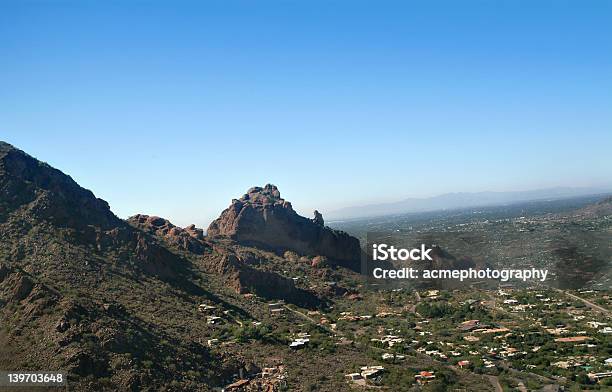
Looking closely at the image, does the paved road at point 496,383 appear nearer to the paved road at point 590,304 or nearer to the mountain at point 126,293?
the mountain at point 126,293

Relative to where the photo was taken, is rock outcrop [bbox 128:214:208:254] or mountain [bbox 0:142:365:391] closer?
mountain [bbox 0:142:365:391]

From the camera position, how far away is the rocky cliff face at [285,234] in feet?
240

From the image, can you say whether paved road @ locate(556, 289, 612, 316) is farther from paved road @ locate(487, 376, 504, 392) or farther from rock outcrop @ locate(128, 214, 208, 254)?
rock outcrop @ locate(128, 214, 208, 254)

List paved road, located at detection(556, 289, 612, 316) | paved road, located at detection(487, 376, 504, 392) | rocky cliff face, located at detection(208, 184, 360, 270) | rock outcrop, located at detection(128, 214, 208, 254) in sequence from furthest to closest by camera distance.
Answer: rocky cliff face, located at detection(208, 184, 360, 270) < rock outcrop, located at detection(128, 214, 208, 254) < paved road, located at detection(556, 289, 612, 316) < paved road, located at detection(487, 376, 504, 392)

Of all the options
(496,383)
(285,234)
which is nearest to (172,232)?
(285,234)

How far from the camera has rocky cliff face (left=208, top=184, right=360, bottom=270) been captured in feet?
240

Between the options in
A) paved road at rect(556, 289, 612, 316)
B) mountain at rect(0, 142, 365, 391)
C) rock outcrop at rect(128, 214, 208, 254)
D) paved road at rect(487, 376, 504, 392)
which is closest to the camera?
mountain at rect(0, 142, 365, 391)

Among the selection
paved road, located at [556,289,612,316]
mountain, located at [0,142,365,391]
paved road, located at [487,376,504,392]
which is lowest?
paved road, located at [556,289,612,316]

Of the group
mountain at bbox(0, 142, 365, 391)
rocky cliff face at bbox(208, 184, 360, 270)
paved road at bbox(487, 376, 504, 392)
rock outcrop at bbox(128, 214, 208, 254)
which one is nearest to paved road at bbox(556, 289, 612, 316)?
paved road at bbox(487, 376, 504, 392)

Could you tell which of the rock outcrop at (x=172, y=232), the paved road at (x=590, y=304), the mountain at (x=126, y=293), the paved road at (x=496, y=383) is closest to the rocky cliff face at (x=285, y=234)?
the mountain at (x=126, y=293)

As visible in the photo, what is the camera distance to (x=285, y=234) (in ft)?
244

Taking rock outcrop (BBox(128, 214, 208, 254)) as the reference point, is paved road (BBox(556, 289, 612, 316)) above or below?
below

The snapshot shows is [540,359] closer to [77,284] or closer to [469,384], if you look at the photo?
[469,384]

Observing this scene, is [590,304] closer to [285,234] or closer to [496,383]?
[496,383]
